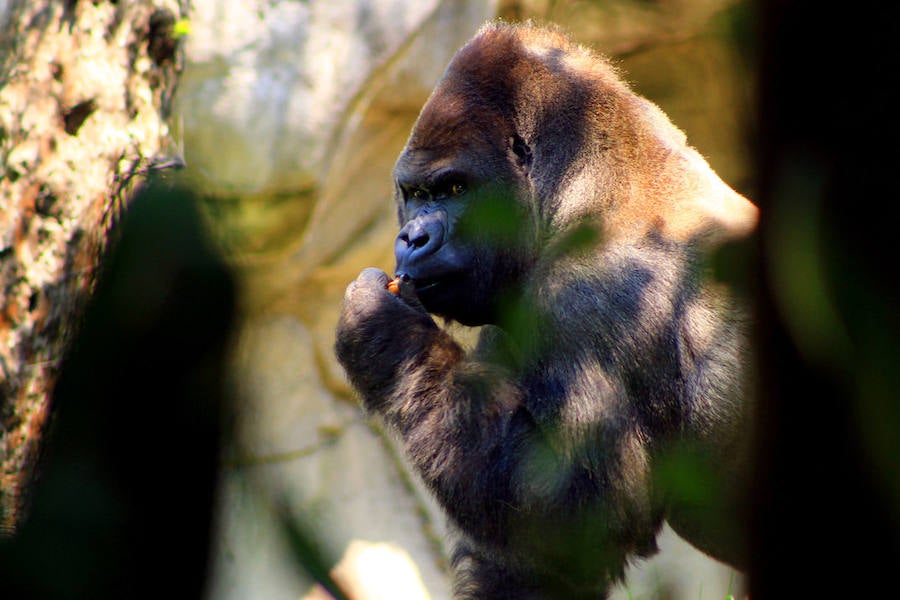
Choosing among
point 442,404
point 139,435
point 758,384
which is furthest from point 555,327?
point 758,384

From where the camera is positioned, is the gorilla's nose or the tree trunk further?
the tree trunk

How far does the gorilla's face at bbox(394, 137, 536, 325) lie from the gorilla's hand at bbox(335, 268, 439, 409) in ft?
0.48

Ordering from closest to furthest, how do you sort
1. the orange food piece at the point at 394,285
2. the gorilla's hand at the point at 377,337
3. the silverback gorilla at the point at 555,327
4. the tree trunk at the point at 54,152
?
the silverback gorilla at the point at 555,327 → the gorilla's hand at the point at 377,337 → the orange food piece at the point at 394,285 → the tree trunk at the point at 54,152

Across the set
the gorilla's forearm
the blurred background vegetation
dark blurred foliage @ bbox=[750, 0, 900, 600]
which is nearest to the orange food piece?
the gorilla's forearm

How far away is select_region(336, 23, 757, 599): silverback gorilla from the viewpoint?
2746 mm

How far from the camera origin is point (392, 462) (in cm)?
727

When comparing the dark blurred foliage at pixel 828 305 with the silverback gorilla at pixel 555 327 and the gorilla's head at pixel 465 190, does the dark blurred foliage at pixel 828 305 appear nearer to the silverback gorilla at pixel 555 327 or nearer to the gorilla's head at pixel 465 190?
the silverback gorilla at pixel 555 327

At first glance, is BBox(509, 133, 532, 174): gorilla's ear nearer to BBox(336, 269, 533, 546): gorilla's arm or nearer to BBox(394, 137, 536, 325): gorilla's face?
BBox(394, 137, 536, 325): gorilla's face

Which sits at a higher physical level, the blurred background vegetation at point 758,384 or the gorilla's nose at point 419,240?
the blurred background vegetation at point 758,384

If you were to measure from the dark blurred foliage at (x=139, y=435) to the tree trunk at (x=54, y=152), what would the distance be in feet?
8.66

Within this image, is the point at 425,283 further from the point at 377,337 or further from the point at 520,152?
the point at 520,152

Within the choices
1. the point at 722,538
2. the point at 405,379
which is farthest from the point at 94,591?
the point at 722,538

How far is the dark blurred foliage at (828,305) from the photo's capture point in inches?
26.7

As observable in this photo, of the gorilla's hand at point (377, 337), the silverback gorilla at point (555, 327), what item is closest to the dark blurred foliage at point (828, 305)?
the silverback gorilla at point (555, 327)
